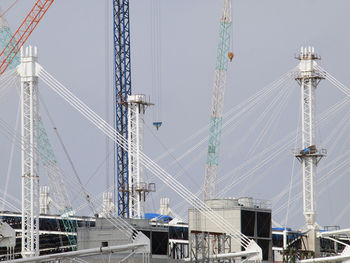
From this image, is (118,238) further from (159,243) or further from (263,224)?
(263,224)

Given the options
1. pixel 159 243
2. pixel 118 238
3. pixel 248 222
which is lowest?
pixel 159 243

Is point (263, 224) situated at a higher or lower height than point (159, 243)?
higher

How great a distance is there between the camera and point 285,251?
158875 millimetres

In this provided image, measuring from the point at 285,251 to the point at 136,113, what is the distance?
42.7 meters

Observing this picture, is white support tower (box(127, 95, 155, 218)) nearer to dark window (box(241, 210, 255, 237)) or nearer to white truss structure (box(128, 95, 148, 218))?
white truss structure (box(128, 95, 148, 218))

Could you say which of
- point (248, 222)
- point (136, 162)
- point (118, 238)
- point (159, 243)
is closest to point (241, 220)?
point (248, 222)

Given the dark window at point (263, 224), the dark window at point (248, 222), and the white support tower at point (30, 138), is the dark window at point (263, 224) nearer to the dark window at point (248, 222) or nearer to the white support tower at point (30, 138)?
the dark window at point (248, 222)

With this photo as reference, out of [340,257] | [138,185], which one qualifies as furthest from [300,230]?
[138,185]

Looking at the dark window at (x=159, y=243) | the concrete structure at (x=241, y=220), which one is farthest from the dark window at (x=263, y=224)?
the dark window at (x=159, y=243)

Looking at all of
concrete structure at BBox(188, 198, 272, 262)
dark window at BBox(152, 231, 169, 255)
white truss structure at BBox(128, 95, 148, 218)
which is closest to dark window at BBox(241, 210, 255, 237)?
concrete structure at BBox(188, 198, 272, 262)

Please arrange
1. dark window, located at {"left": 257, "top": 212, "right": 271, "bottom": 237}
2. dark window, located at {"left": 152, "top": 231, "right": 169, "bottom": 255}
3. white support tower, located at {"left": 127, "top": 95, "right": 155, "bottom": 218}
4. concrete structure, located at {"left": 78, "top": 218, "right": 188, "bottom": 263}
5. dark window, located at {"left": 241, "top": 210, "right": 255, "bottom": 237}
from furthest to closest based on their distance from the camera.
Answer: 1. white support tower, located at {"left": 127, "top": 95, "right": 155, "bottom": 218}
2. dark window, located at {"left": 257, "top": 212, "right": 271, "bottom": 237}
3. dark window, located at {"left": 241, "top": 210, "right": 255, "bottom": 237}
4. dark window, located at {"left": 152, "top": 231, "right": 169, "bottom": 255}
5. concrete structure, located at {"left": 78, "top": 218, "right": 188, "bottom": 263}

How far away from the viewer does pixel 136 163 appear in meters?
188

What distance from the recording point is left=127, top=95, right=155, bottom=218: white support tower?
184625 millimetres

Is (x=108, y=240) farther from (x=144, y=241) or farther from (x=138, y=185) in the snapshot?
(x=138, y=185)
